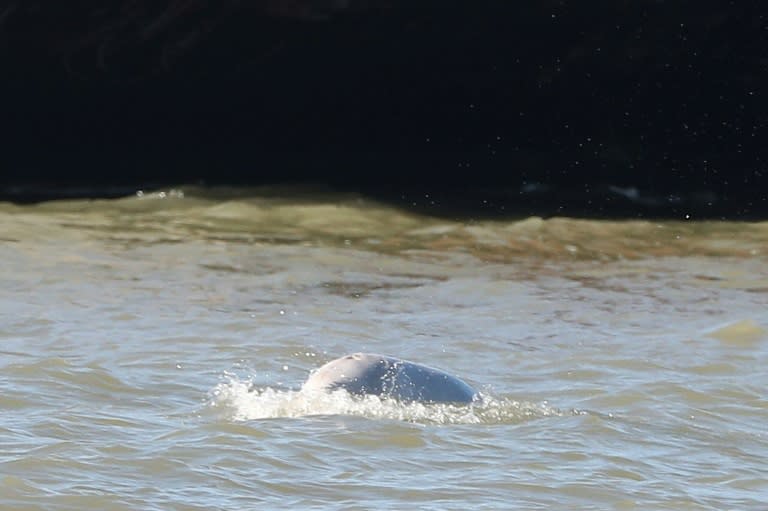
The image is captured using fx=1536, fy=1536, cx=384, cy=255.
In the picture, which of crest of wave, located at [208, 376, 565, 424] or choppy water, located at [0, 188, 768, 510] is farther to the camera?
crest of wave, located at [208, 376, 565, 424]

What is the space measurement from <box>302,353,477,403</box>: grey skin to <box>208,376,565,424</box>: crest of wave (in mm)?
37

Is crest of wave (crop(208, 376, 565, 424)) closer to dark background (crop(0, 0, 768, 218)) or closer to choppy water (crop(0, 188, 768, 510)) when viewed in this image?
choppy water (crop(0, 188, 768, 510))

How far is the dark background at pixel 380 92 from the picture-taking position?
1431cm

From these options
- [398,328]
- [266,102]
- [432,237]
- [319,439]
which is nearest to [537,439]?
[319,439]

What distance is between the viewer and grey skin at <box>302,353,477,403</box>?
6.38m

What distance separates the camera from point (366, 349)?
26.6ft

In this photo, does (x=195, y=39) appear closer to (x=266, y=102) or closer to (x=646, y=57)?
(x=266, y=102)

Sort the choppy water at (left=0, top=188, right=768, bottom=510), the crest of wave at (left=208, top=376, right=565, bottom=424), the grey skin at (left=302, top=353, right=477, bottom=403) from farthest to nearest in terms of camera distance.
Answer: the grey skin at (left=302, top=353, right=477, bottom=403) → the crest of wave at (left=208, top=376, right=565, bottom=424) → the choppy water at (left=0, top=188, right=768, bottom=510)

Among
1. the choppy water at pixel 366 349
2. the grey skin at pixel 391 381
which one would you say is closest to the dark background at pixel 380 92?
the choppy water at pixel 366 349

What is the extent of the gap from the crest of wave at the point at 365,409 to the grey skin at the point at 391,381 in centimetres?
4

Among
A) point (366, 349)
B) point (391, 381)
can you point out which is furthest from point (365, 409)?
point (366, 349)

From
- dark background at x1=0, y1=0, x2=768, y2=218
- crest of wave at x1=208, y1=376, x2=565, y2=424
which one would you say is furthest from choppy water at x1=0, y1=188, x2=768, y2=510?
dark background at x1=0, y1=0, x2=768, y2=218

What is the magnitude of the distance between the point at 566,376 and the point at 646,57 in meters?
7.68

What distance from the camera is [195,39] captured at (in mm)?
14711
